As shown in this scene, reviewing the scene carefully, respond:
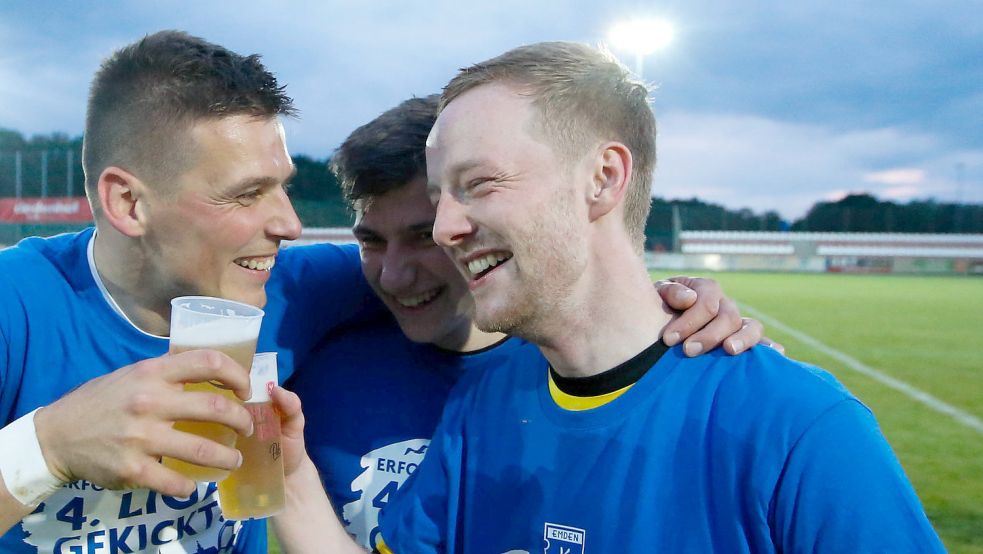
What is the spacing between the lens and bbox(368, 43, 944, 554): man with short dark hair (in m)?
1.57

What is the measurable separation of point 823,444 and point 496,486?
2.70ft

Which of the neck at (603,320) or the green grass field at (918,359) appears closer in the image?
the neck at (603,320)

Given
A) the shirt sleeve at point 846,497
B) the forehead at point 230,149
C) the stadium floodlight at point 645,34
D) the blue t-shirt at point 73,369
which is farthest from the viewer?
the stadium floodlight at point 645,34

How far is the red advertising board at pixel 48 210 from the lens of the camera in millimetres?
29930

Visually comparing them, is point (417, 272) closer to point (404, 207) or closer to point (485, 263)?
point (404, 207)

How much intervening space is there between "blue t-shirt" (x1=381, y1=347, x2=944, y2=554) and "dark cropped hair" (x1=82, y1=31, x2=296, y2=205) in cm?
121

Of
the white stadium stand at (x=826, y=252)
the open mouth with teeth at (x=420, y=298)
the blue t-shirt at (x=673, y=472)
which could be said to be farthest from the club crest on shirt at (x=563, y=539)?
the white stadium stand at (x=826, y=252)

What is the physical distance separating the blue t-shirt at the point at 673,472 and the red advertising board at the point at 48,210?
31.9 m

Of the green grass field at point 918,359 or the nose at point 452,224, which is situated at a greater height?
the nose at point 452,224

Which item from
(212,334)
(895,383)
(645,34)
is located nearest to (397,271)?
(212,334)

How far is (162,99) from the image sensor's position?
2.42 metres

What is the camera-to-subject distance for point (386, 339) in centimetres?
279

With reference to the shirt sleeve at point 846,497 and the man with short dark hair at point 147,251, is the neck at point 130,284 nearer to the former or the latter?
the man with short dark hair at point 147,251

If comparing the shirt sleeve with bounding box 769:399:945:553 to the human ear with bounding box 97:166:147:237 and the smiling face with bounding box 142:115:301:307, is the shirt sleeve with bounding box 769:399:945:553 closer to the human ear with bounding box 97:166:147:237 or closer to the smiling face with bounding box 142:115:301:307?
the smiling face with bounding box 142:115:301:307
